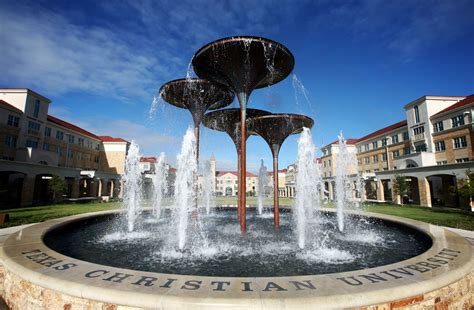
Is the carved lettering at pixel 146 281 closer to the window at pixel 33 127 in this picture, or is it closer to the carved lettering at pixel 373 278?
the carved lettering at pixel 373 278

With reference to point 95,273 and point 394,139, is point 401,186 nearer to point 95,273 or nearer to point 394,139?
point 394,139

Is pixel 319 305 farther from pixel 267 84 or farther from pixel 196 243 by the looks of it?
pixel 267 84

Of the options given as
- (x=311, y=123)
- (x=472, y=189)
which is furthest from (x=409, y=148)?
(x=311, y=123)

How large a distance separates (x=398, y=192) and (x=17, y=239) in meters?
35.1

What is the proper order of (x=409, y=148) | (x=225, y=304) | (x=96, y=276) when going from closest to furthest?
1. (x=225, y=304)
2. (x=96, y=276)
3. (x=409, y=148)

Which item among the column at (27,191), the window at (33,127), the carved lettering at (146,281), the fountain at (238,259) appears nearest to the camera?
the fountain at (238,259)

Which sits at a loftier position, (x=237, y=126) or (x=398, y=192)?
(x=237, y=126)

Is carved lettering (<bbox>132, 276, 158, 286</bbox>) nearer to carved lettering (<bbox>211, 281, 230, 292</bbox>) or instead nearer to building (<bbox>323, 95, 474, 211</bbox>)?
carved lettering (<bbox>211, 281, 230, 292</bbox>)

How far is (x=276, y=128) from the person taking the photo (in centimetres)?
1333

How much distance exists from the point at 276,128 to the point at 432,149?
31.4 meters

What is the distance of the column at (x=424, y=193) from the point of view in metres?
29.2

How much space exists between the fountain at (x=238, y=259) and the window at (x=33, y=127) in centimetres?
2825

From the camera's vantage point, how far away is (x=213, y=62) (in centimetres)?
1059

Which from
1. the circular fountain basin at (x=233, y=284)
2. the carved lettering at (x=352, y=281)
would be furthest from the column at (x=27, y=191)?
the carved lettering at (x=352, y=281)
